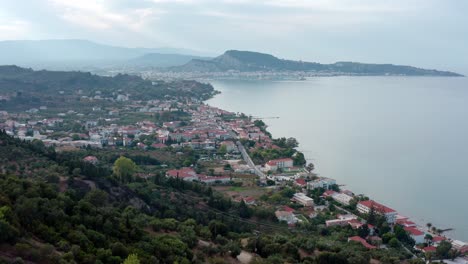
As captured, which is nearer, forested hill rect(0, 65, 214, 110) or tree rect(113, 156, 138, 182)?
tree rect(113, 156, 138, 182)

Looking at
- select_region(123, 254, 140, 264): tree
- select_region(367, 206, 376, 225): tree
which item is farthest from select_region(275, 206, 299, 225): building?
select_region(123, 254, 140, 264): tree

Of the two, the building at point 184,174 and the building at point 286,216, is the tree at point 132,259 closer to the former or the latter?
the building at point 286,216

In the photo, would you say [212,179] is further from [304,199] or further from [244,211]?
[244,211]

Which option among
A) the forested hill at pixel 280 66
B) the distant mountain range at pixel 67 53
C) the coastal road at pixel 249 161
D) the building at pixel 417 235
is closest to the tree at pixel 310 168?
the coastal road at pixel 249 161

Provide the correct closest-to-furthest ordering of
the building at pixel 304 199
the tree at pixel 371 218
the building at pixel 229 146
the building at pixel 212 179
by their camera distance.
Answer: the tree at pixel 371 218, the building at pixel 304 199, the building at pixel 212 179, the building at pixel 229 146

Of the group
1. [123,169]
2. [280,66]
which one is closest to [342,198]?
[123,169]

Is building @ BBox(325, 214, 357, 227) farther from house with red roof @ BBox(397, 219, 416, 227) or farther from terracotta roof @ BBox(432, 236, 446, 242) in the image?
terracotta roof @ BBox(432, 236, 446, 242)

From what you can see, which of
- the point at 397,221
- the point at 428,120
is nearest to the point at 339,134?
the point at 428,120

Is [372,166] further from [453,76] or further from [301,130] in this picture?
[453,76]
